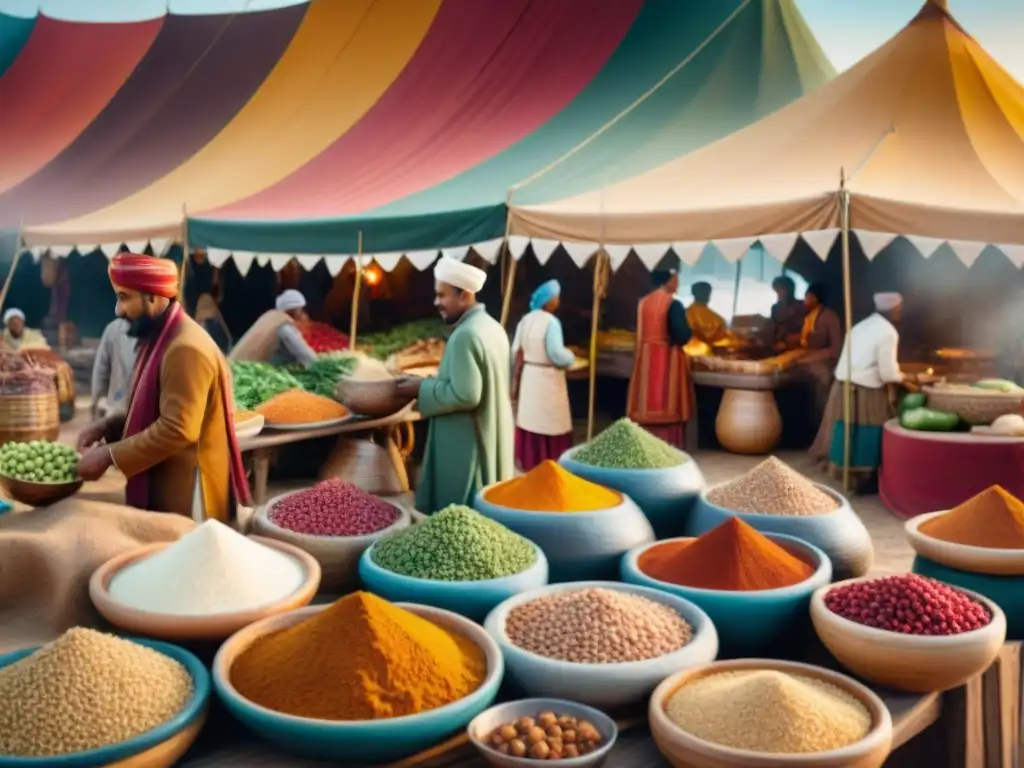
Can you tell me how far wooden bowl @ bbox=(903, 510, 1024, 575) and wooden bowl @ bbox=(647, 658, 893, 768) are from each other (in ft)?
2.18

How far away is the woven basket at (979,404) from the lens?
5723mm

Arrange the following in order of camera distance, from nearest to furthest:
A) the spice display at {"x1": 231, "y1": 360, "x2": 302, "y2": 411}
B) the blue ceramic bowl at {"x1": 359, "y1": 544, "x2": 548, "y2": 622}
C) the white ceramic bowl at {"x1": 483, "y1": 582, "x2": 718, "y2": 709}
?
the white ceramic bowl at {"x1": 483, "y1": 582, "x2": 718, "y2": 709} < the blue ceramic bowl at {"x1": 359, "y1": 544, "x2": 548, "y2": 622} < the spice display at {"x1": 231, "y1": 360, "x2": 302, "y2": 411}

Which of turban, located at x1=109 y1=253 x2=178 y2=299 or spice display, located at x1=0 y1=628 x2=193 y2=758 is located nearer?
spice display, located at x1=0 y1=628 x2=193 y2=758

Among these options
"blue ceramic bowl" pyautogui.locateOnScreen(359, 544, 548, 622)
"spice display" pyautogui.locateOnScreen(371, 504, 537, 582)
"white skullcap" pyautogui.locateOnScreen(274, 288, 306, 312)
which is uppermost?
"white skullcap" pyautogui.locateOnScreen(274, 288, 306, 312)

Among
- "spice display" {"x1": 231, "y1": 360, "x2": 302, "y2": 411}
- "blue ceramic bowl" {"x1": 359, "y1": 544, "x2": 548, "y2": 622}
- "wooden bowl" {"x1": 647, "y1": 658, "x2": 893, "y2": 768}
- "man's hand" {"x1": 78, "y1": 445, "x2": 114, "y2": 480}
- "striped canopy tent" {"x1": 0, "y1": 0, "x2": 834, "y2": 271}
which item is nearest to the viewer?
"wooden bowl" {"x1": 647, "y1": 658, "x2": 893, "y2": 768}

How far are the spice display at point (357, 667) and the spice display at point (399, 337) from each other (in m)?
7.24

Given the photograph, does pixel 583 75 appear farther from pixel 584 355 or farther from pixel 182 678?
pixel 182 678

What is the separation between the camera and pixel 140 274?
2.78 metres

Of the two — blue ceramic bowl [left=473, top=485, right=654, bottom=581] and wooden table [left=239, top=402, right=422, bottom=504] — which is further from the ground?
blue ceramic bowl [left=473, top=485, right=654, bottom=581]

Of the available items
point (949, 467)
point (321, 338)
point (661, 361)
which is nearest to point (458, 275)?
point (949, 467)

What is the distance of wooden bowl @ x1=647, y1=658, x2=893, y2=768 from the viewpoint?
5.31 ft

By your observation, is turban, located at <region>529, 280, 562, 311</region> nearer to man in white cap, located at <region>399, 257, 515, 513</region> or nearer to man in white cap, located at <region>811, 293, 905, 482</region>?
man in white cap, located at <region>811, 293, 905, 482</region>

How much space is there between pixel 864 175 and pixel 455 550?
5068 mm

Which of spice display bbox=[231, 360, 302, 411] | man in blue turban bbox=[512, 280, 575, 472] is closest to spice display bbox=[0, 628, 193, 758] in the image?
spice display bbox=[231, 360, 302, 411]
